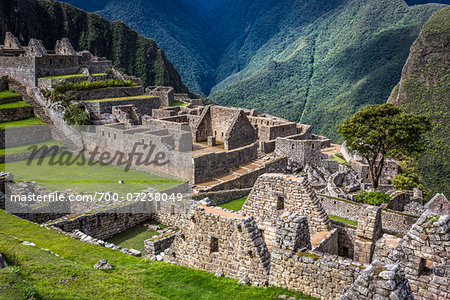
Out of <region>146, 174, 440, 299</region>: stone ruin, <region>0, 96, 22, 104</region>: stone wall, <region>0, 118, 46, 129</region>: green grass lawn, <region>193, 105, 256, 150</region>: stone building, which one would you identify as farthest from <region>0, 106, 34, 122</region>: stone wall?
<region>146, 174, 440, 299</region>: stone ruin

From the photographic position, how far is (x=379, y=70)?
331ft

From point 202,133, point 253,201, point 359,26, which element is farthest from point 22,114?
point 359,26

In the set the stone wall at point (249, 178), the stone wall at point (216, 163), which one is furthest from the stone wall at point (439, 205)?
the stone wall at point (216, 163)

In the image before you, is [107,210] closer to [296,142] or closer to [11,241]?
[11,241]

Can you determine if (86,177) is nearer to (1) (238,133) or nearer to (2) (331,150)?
(1) (238,133)

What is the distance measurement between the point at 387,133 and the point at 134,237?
15.3 m

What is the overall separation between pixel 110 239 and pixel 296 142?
16642mm

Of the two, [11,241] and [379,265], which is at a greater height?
[379,265]

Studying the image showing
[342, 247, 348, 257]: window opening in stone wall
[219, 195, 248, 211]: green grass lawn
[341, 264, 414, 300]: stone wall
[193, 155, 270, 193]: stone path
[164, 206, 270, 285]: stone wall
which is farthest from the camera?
[193, 155, 270, 193]: stone path

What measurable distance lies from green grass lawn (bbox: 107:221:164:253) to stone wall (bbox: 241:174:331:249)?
4.06 meters

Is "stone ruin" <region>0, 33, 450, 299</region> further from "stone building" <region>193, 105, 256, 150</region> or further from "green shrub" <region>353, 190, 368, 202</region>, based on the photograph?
"stone building" <region>193, 105, 256, 150</region>

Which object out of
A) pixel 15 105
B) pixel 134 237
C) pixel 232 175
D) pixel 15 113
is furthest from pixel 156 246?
pixel 15 105

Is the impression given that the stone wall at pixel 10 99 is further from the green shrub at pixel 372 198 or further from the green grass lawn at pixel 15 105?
the green shrub at pixel 372 198

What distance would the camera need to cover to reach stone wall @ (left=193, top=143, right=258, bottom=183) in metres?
16.7
